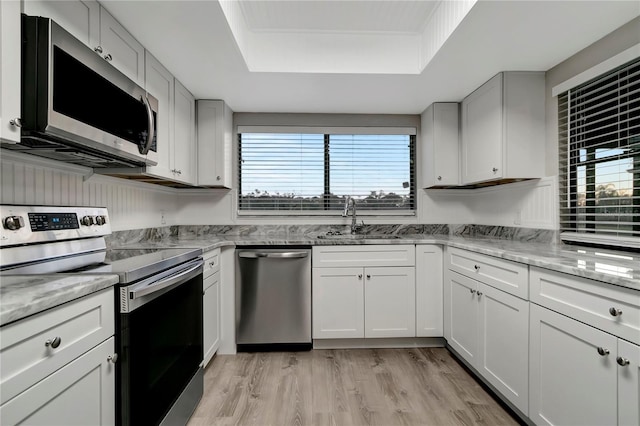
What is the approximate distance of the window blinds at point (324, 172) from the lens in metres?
3.16

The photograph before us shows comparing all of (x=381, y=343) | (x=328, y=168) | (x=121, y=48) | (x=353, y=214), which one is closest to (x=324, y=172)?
(x=328, y=168)

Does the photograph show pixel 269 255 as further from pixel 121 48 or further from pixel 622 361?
pixel 622 361

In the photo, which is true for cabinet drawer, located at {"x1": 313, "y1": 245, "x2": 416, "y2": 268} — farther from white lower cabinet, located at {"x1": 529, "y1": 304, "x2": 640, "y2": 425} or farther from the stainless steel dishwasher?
white lower cabinet, located at {"x1": 529, "y1": 304, "x2": 640, "y2": 425}

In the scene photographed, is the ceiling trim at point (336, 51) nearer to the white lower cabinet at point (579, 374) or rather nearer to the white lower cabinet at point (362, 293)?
the white lower cabinet at point (362, 293)

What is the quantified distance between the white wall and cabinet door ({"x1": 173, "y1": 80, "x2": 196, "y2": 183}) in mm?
324

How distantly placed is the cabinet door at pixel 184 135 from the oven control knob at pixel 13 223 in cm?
110

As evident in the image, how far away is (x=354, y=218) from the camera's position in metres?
3.04

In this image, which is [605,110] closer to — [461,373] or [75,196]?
[461,373]

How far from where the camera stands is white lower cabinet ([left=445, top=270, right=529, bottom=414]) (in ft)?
5.31

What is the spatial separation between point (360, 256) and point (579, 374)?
1539 mm

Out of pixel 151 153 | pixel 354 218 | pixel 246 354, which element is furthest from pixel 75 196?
pixel 354 218

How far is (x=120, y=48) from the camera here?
1.61m

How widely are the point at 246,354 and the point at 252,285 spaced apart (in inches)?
22.5

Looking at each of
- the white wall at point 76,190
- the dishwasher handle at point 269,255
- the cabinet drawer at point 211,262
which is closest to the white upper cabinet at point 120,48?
the white wall at point 76,190
